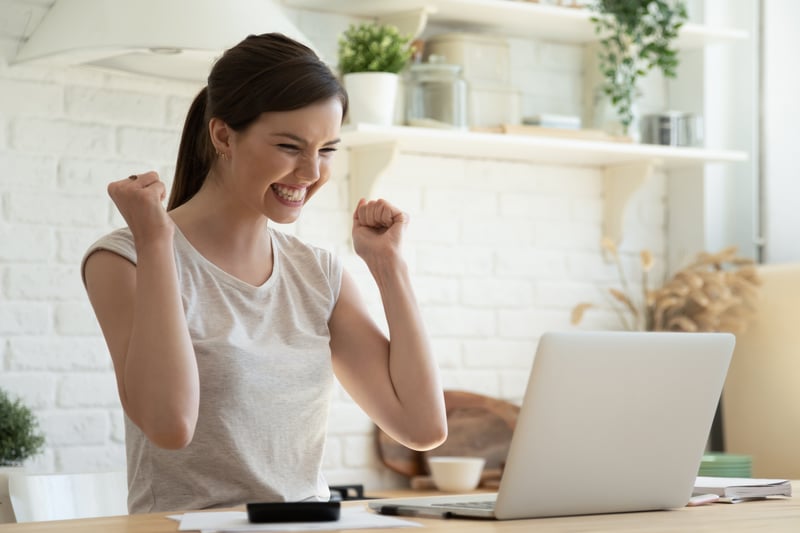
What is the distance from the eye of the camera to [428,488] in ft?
9.50

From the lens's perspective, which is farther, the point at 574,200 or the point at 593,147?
the point at 574,200

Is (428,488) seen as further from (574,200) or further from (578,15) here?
(578,15)

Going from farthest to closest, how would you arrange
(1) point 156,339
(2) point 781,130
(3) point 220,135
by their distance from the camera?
(2) point 781,130, (3) point 220,135, (1) point 156,339

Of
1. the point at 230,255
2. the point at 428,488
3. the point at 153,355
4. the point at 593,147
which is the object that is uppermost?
the point at 593,147

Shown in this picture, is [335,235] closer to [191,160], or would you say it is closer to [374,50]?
[374,50]

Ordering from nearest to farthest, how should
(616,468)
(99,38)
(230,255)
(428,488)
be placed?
(616,468), (230,255), (99,38), (428,488)

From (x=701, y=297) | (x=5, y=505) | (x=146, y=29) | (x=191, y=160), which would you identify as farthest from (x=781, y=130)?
(x=5, y=505)

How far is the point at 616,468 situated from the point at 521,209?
6.14ft

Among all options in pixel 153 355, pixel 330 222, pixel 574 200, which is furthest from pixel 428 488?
pixel 153 355

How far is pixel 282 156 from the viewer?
171cm

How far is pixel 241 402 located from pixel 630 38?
185 cm

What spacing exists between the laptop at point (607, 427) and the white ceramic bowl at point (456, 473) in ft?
4.40

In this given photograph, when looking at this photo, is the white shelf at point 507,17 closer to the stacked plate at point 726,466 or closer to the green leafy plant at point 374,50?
the green leafy plant at point 374,50

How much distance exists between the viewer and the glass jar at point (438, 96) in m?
2.89
